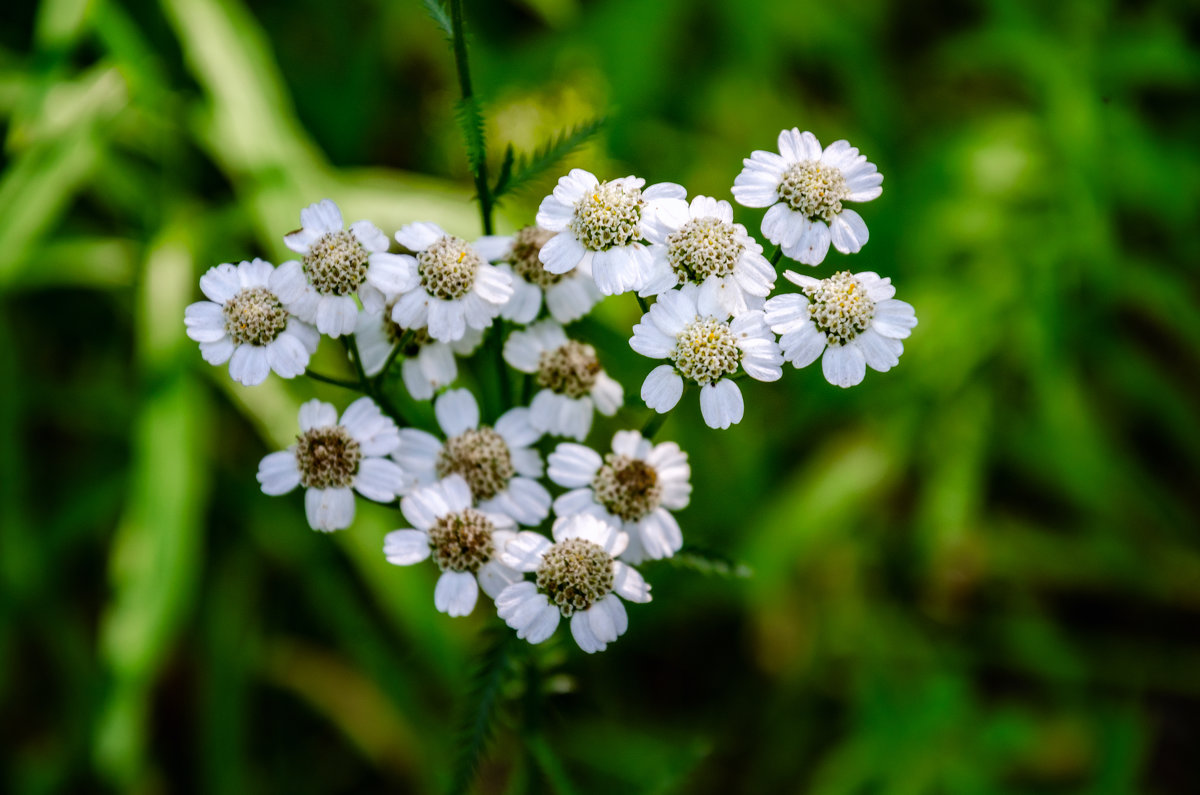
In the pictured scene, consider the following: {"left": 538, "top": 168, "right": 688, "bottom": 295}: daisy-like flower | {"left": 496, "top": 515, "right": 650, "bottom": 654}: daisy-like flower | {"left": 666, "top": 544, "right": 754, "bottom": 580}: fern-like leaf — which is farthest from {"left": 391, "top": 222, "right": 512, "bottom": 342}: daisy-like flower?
{"left": 666, "top": 544, "right": 754, "bottom": 580}: fern-like leaf

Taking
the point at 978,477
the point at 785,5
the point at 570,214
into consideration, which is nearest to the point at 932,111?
the point at 785,5

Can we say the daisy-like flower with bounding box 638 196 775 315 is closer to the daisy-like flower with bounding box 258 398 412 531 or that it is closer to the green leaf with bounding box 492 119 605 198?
the green leaf with bounding box 492 119 605 198

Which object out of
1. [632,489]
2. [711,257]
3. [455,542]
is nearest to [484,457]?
[455,542]

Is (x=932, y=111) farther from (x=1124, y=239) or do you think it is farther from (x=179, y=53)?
(x=179, y=53)

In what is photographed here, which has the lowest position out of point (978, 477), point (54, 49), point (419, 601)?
point (419, 601)

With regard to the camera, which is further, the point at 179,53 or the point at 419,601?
the point at 179,53

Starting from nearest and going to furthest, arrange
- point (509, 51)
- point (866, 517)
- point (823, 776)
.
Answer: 1. point (823, 776)
2. point (866, 517)
3. point (509, 51)

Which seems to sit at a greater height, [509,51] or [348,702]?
[509,51]

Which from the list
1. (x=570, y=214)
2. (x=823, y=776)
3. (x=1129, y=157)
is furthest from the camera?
(x=1129, y=157)

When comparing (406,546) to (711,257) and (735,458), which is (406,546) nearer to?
(711,257)
